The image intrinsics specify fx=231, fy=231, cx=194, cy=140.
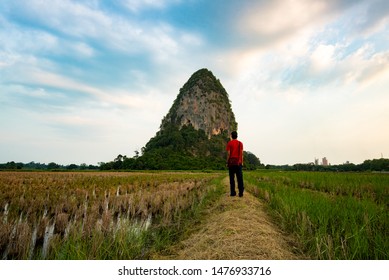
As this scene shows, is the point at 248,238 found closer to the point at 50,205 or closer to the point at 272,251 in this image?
the point at 272,251

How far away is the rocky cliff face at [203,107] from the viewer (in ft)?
318

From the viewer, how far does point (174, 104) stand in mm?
109125

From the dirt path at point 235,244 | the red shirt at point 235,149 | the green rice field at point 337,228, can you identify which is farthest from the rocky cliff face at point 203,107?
the dirt path at point 235,244

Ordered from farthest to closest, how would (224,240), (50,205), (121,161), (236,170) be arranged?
(121,161) → (236,170) → (50,205) → (224,240)

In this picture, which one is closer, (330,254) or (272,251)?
(330,254)

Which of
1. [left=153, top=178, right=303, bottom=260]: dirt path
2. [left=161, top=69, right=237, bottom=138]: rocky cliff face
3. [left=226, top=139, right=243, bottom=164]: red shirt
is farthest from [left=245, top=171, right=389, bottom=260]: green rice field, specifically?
[left=161, top=69, right=237, bottom=138]: rocky cliff face

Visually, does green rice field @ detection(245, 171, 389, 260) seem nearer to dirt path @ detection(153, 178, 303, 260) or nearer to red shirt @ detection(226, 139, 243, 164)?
dirt path @ detection(153, 178, 303, 260)

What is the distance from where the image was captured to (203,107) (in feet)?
327

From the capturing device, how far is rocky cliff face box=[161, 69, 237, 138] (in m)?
97.1

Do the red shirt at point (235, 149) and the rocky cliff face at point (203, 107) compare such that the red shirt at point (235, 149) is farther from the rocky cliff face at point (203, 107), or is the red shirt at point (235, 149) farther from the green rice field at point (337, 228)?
the rocky cliff face at point (203, 107)

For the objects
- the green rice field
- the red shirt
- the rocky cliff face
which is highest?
the rocky cliff face

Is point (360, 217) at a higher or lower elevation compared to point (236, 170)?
lower
